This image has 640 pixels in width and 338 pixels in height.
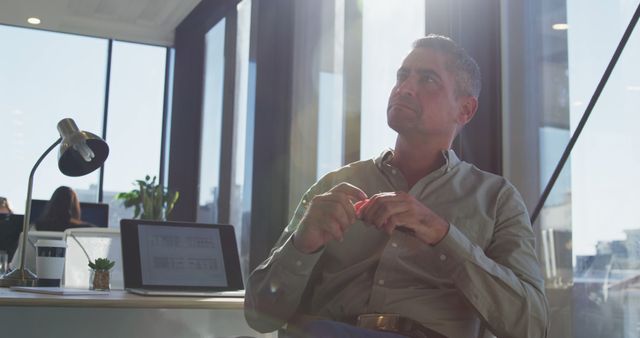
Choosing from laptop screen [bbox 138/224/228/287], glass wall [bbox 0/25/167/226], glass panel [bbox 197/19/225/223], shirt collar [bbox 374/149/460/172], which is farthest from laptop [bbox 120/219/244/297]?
glass wall [bbox 0/25/167/226]

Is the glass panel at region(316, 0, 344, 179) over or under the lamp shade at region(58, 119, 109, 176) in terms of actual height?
over

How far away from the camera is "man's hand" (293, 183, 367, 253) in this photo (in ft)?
5.12

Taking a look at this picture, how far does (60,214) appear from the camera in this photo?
4332 mm

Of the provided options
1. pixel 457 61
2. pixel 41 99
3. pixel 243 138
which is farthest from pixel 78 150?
pixel 41 99

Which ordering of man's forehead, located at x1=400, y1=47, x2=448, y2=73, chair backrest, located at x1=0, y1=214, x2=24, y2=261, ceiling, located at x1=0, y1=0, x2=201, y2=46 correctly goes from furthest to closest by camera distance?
1. ceiling, located at x1=0, y1=0, x2=201, y2=46
2. chair backrest, located at x1=0, y1=214, x2=24, y2=261
3. man's forehead, located at x1=400, y1=47, x2=448, y2=73

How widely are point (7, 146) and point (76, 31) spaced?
4.92 ft

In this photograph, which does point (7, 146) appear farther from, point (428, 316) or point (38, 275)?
point (428, 316)

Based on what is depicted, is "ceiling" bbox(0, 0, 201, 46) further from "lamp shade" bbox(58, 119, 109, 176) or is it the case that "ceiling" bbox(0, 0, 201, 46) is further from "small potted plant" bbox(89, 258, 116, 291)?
"small potted plant" bbox(89, 258, 116, 291)

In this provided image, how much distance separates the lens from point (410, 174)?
2033 mm

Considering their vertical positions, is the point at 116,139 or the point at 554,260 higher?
the point at 116,139

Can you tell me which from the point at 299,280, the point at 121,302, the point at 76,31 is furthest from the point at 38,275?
the point at 76,31

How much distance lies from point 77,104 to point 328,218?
710cm

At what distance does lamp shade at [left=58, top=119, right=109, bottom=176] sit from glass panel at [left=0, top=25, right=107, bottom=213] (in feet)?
18.2

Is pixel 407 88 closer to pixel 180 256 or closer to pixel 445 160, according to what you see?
pixel 445 160
